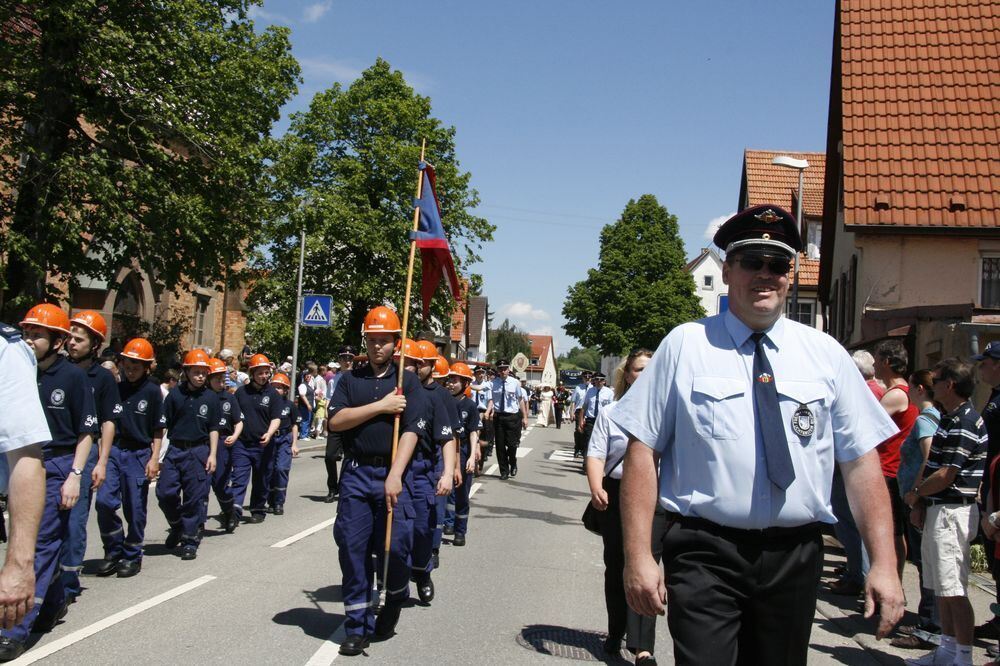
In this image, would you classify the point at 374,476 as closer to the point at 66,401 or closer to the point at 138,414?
the point at 66,401

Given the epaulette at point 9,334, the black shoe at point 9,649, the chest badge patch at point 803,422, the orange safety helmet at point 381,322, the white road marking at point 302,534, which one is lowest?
the white road marking at point 302,534

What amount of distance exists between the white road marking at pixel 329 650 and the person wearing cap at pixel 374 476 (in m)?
0.16

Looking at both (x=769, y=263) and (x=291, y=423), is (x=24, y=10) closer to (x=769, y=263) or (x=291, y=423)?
(x=291, y=423)

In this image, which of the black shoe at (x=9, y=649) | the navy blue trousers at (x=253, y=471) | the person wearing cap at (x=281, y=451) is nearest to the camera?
the black shoe at (x=9, y=649)

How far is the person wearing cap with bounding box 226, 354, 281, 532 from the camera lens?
457 inches

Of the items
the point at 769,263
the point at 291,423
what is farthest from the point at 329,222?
the point at 769,263

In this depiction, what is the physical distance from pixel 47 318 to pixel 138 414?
8.40 feet

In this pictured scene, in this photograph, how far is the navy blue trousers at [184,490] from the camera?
30.9 feet

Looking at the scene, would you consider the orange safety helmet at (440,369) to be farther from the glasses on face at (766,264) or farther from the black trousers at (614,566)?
the glasses on face at (766,264)

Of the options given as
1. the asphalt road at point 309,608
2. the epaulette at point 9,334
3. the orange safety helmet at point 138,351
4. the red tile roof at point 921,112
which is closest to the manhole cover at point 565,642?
the asphalt road at point 309,608

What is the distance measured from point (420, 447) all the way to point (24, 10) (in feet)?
52.8

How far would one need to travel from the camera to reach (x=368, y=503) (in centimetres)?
659

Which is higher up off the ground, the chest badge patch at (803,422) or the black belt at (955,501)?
the chest badge patch at (803,422)

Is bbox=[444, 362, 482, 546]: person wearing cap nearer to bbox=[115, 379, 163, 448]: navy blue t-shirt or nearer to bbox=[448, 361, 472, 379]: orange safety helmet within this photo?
bbox=[448, 361, 472, 379]: orange safety helmet
